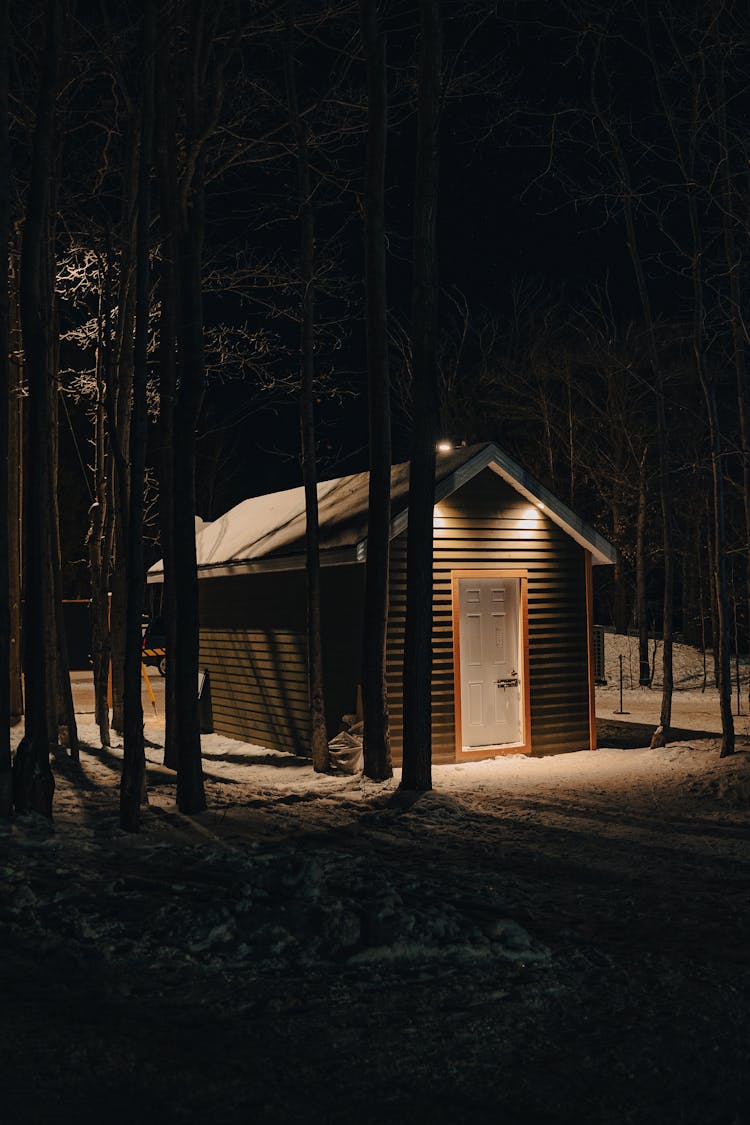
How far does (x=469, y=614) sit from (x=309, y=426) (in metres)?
3.82

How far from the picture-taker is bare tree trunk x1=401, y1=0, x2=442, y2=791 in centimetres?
1293

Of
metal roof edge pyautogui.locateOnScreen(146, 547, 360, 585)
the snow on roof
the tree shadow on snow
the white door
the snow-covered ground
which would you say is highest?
the snow on roof

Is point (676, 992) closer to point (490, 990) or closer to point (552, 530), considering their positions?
point (490, 990)

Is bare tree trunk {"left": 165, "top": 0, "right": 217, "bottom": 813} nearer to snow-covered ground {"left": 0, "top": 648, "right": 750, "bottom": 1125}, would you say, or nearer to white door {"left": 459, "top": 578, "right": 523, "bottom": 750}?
snow-covered ground {"left": 0, "top": 648, "right": 750, "bottom": 1125}

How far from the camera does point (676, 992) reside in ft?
19.3

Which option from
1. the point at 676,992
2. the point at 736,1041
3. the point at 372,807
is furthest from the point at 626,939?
the point at 372,807

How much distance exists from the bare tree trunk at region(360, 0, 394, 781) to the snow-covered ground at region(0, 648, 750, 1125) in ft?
7.94

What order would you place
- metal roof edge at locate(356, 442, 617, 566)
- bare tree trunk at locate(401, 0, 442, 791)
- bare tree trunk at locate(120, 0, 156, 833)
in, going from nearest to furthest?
bare tree trunk at locate(120, 0, 156, 833)
bare tree trunk at locate(401, 0, 442, 791)
metal roof edge at locate(356, 442, 617, 566)

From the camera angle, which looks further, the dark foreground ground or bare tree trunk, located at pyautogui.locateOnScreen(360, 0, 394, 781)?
bare tree trunk, located at pyautogui.locateOnScreen(360, 0, 394, 781)

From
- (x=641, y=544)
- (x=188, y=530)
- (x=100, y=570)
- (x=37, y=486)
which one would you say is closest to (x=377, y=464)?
(x=188, y=530)

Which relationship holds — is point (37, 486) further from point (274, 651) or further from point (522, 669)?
point (522, 669)

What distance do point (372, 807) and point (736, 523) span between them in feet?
107

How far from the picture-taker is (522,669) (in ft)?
56.0

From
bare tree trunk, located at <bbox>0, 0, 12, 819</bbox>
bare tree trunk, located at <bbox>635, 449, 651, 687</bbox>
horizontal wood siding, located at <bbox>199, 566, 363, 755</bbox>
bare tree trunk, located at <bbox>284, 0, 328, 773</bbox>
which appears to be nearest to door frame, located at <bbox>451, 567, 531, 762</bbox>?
horizontal wood siding, located at <bbox>199, 566, 363, 755</bbox>
